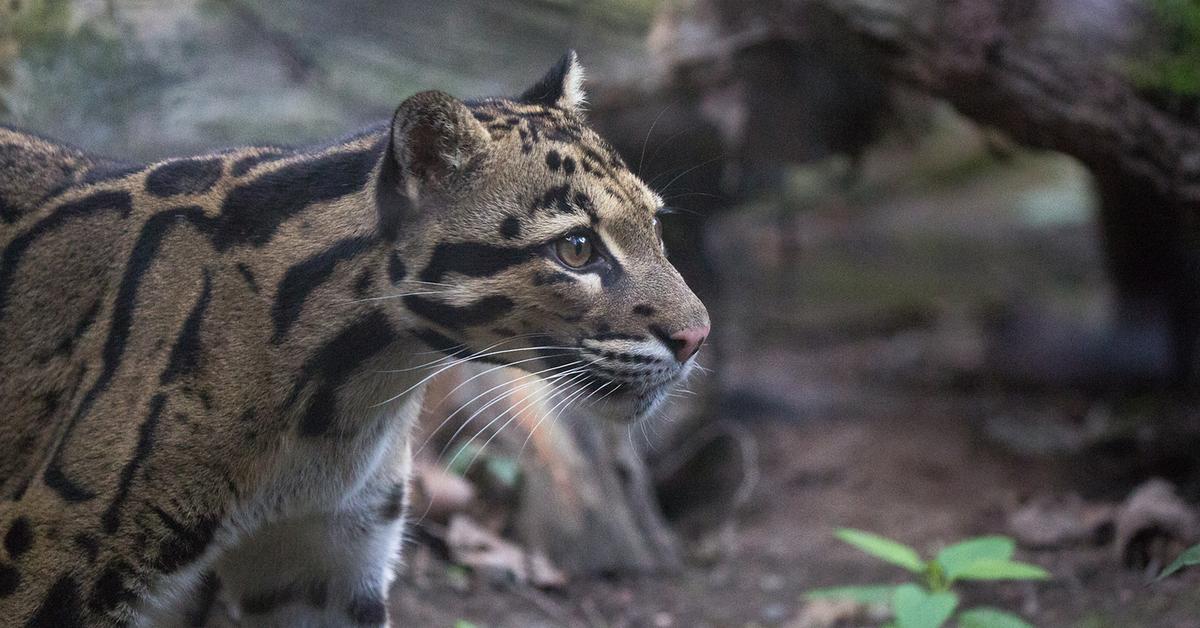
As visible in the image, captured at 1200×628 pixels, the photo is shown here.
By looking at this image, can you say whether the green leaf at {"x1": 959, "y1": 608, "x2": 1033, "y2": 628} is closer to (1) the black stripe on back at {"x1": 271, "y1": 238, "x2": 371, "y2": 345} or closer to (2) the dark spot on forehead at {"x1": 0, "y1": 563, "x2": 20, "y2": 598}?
(1) the black stripe on back at {"x1": 271, "y1": 238, "x2": 371, "y2": 345}

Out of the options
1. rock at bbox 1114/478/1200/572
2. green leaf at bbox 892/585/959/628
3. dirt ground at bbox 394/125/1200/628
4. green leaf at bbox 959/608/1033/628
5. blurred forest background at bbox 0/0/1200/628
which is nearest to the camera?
green leaf at bbox 892/585/959/628

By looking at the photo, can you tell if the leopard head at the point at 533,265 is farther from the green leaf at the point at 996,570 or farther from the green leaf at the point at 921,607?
the green leaf at the point at 996,570

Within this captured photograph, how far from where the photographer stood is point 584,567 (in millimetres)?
7480

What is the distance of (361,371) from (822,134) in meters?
6.51

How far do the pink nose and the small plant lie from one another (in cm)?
184

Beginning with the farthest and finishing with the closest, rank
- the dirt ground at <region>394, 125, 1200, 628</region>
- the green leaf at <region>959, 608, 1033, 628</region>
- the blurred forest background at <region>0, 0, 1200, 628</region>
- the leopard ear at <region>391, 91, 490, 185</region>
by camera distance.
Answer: the dirt ground at <region>394, 125, 1200, 628</region> < the blurred forest background at <region>0, 0, 1200, 628</region> < the green leaf at <region>959, 608, 1033, 628</region> < the leopard ear at <region>391, 91, 490, 185</region>

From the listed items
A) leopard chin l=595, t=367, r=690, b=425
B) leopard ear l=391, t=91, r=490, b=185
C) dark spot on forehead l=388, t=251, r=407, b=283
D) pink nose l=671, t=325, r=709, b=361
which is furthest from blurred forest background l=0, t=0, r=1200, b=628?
leopard ear l=391, t=91, r=490, b=185

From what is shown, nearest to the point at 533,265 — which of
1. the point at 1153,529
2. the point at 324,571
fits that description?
the point at 324,571

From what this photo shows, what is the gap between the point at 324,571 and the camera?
4906 mm

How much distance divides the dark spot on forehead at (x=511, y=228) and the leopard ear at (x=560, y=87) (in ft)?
2.64

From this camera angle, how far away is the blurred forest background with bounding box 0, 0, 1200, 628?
671cm

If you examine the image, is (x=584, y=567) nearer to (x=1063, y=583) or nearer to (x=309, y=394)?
(x=1063, y=583)

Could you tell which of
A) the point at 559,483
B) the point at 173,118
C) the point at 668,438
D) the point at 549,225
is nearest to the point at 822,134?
the point at 668,438

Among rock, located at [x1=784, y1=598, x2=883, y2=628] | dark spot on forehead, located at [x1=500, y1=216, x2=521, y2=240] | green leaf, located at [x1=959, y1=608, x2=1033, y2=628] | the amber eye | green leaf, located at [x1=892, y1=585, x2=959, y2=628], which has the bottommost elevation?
rock, located at [x1=784, y1=598, x2=883, y2=628]
